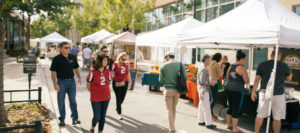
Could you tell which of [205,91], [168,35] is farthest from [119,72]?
[168,35]

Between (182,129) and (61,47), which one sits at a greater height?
(61,47)

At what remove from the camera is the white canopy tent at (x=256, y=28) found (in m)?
4.68

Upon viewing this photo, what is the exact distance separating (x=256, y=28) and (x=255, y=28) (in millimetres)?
23

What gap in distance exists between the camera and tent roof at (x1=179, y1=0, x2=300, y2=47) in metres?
4.69

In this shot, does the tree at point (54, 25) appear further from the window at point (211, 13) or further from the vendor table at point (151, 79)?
the vendor table at point (151, 79)

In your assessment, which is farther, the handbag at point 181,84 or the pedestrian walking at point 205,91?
the pedestrian walking at point 205,91

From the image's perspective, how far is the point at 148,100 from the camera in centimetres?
875

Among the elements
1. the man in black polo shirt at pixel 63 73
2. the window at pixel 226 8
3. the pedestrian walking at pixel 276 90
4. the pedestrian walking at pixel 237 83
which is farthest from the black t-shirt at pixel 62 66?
the window at pixel 226 8

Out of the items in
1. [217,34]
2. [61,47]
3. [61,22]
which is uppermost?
[61,22]

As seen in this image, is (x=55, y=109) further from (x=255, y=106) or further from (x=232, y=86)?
(x=255, y=106)

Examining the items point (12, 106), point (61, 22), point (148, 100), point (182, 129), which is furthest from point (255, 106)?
point (61, 22)

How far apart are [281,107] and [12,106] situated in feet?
21.3

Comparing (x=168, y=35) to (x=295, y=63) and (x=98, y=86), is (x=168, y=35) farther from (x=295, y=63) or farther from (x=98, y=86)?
(x=295, y=63)

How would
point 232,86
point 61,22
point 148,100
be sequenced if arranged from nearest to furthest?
point 232,86, point 148,100, point 61,22
